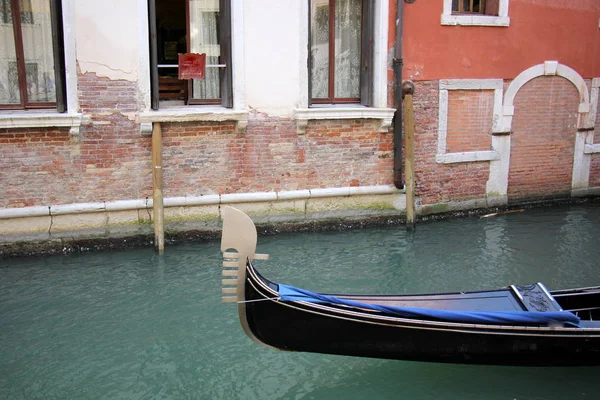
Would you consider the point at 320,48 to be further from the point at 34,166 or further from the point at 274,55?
the point at 34,166

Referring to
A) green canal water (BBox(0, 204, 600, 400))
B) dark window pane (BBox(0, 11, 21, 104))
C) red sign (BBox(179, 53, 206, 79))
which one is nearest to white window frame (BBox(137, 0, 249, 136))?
red sign (BBox(179, 53, 206, 79))

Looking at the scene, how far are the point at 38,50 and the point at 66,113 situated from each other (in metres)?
0.68

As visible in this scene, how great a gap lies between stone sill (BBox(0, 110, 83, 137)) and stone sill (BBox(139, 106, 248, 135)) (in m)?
0.63

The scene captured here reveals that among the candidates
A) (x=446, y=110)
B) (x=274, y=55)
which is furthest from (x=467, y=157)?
(x=274, y=55)

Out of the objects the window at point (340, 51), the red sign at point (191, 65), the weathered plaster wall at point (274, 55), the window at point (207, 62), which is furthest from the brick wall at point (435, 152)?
the red sign at point (191, 65)

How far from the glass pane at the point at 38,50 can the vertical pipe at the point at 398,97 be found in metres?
3.66

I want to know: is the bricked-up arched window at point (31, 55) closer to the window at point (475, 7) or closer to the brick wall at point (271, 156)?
the brick wall at point (271, 156)

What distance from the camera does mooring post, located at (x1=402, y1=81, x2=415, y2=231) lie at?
286 inches

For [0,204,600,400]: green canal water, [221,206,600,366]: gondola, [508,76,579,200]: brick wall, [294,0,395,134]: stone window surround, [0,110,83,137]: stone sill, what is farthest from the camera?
[508,76,579,200]: brick wall

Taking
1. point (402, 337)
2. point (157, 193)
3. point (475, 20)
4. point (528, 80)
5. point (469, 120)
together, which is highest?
point (475, 20)

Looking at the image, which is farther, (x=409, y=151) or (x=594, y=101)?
(x=594, y=101)

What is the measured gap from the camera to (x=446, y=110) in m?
7.76

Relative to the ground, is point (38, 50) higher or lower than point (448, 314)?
higher

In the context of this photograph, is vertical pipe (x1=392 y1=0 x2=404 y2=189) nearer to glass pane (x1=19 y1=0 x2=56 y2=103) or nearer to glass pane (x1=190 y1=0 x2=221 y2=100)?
glass pane (x1=190 y1=0 x2=221 y2=100)
